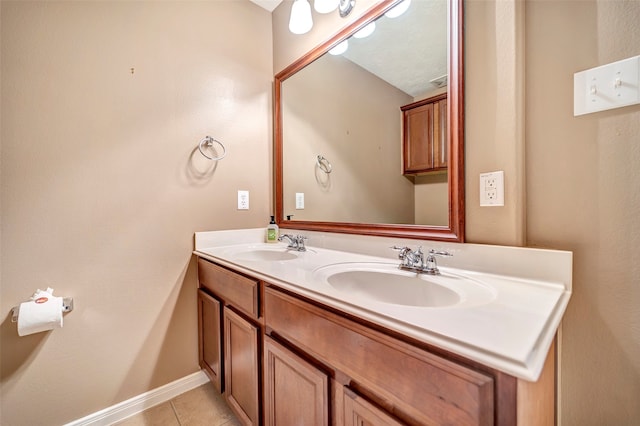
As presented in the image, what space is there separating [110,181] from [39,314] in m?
0.59

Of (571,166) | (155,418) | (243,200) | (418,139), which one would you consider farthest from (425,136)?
(155,418)

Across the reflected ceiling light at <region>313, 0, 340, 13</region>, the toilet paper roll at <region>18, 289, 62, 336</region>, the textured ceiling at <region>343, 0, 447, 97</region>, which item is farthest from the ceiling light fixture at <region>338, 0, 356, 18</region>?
the toilet paper roll at <region>18, 289, 62, 336</region>

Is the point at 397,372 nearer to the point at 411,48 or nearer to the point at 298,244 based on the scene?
the point at 298,244

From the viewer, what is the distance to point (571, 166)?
0.72 m

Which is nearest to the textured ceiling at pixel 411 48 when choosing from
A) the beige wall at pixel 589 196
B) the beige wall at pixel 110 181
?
the beige wall at pixel 589 196

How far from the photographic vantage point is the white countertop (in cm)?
40

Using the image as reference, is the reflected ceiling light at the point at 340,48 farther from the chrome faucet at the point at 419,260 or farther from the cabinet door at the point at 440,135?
the chrome faucet at the point at 419,260

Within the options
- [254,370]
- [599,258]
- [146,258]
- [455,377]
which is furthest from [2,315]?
[599,258]

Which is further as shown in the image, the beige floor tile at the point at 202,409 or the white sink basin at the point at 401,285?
the beige floor tile at the point at 202,409

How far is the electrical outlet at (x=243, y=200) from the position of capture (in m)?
1.61

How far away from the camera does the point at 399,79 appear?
3.65 ft

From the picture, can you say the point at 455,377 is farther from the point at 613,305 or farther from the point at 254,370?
the point at 254,370

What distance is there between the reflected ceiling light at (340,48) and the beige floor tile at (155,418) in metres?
2.04

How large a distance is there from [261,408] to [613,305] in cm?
114
